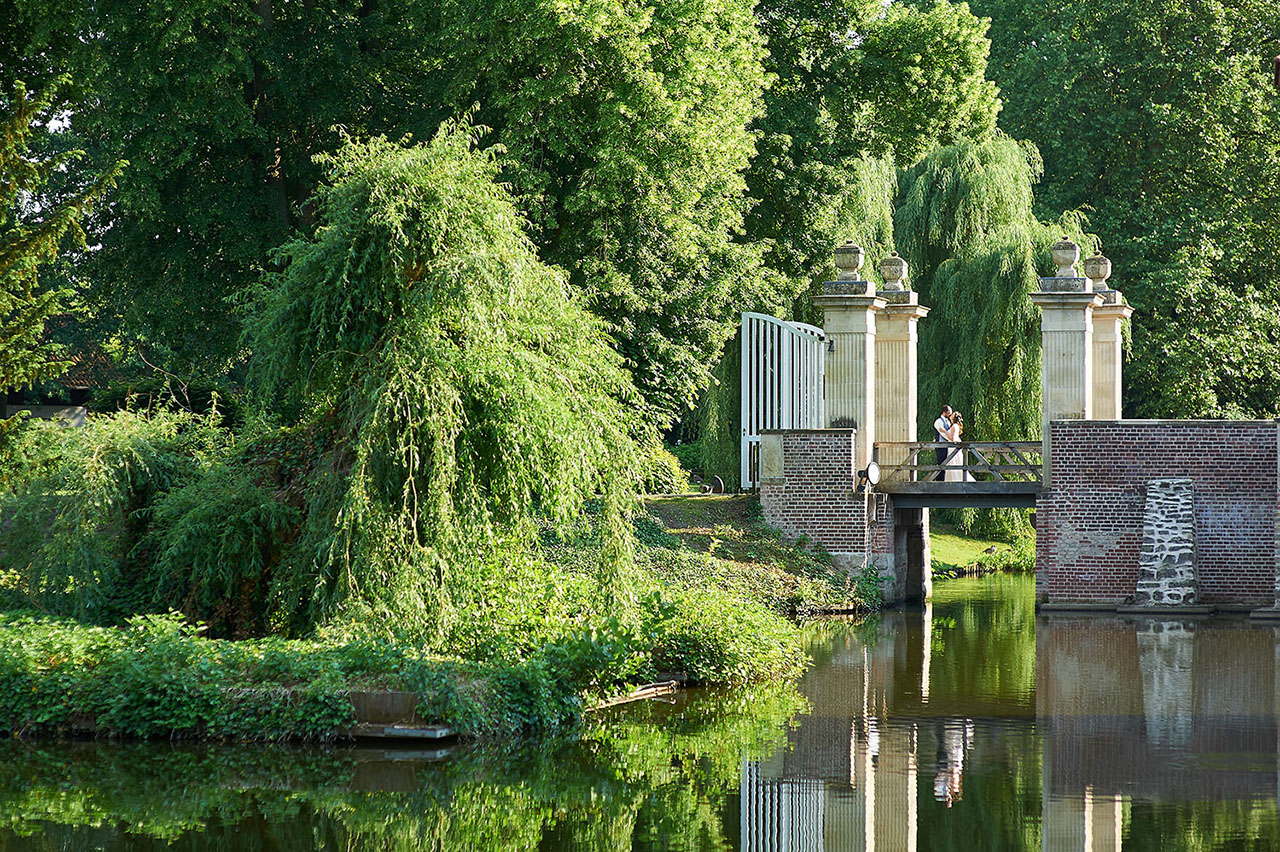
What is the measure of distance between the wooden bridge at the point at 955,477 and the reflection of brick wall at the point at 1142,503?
56 cm

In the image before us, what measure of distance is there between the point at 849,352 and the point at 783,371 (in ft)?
3.14

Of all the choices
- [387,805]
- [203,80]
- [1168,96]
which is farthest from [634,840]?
[1168,96]

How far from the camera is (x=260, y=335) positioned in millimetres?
12375

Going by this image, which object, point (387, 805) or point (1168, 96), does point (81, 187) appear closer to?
point (387, 805)

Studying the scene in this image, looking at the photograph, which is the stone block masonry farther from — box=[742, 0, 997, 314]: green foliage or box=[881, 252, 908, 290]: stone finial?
box=[742, 0, 997, 314]: green foliage

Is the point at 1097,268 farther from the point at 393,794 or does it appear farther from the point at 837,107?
the point at 393,794

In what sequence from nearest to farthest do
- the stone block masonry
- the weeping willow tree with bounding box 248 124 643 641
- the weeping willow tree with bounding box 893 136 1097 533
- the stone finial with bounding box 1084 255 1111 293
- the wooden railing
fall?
the weeping willow tree with bounding box 248 124 643 641, the stone block masonry, the wooden railing, the stone finial with bounding box 1084 255 1111 293, the weeping willow tree with bounding box 893 136 1097 533

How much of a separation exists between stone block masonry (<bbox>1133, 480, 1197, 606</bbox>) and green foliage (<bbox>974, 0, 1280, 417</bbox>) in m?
11.9

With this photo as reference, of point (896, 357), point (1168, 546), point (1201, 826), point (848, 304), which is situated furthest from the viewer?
point (896, 357)

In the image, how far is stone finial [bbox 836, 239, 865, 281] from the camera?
70.3ft

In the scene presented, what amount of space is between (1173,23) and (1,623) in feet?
98.6

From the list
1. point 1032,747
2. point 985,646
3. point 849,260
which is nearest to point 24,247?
point 849,260

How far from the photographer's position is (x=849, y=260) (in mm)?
21438

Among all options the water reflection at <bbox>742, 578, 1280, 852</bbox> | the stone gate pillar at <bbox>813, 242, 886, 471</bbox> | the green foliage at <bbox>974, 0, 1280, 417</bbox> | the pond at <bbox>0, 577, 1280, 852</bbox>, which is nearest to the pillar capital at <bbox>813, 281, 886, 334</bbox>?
the stone gate pillar at <bbox>813, 242, 886, 471</bbox>
